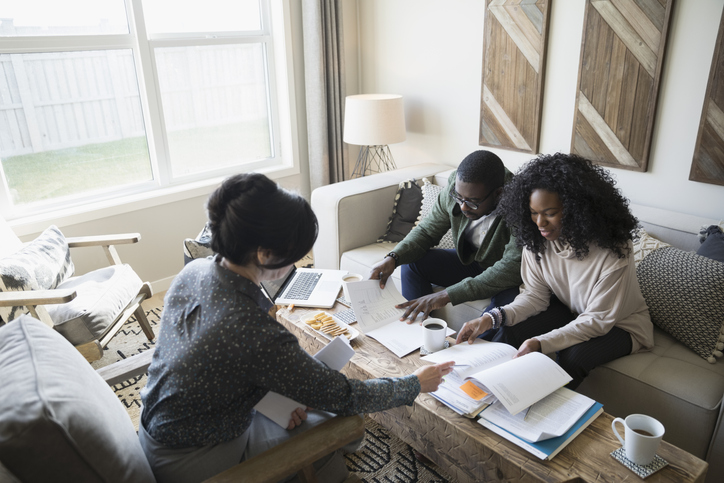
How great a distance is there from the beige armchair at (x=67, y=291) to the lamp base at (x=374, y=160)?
1749 mm

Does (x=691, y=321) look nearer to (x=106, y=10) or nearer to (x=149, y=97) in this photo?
(x=149, y=97)

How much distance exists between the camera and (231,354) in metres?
1.10

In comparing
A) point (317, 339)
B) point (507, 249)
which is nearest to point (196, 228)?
point (317, 339)

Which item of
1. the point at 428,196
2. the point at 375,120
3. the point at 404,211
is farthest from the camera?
the point at 375,120

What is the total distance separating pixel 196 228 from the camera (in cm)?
339

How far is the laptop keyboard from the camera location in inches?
80.7

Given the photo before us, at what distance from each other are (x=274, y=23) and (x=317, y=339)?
2497 millimetres

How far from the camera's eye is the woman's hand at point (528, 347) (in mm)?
1576

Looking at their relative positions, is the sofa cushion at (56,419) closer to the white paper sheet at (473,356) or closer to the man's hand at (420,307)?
the white paper sheet at (473,356)

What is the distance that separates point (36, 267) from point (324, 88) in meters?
2.07

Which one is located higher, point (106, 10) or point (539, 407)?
point (106, 10)

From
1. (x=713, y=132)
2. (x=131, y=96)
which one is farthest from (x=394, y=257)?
(x=131, y=96)

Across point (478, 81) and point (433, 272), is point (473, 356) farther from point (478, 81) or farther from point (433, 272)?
point (478, 81)

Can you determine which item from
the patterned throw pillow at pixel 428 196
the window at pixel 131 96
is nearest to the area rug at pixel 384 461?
the patterned throw pillow at pixel 428 196
